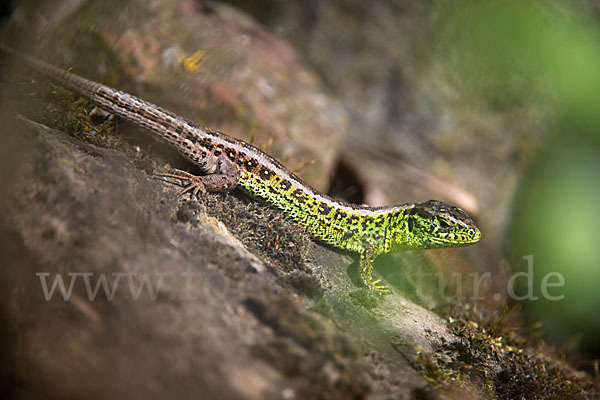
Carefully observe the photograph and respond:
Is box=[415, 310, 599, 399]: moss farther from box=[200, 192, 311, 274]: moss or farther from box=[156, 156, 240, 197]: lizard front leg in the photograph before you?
box=[156, 156, 240, 197]: lizard front leg

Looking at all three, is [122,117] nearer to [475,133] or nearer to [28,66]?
[28,66]

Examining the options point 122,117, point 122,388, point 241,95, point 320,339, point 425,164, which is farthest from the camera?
point 425,164

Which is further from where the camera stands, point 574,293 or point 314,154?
point 574,293

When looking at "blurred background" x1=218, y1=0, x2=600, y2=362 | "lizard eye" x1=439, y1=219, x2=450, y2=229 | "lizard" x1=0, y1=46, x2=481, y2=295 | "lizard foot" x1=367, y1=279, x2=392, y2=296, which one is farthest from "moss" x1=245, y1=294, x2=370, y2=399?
"blurred background" x1=218, y1=0, x2=600, y2=362

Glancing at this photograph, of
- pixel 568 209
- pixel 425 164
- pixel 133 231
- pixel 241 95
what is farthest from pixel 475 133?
pixel 133 231

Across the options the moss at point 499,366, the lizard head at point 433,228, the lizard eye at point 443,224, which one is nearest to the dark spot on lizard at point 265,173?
the lizard head at point 433,228

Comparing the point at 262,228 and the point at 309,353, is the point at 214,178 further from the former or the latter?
the point at 309,353

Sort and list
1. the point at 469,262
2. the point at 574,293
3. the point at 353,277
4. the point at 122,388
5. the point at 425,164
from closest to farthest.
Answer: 1. the point at 122,388
2. the point at 353,277
3. the point at 469,262
4. the point at 574,293
5. the point at 425,164

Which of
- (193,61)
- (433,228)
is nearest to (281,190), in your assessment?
(433,228)
